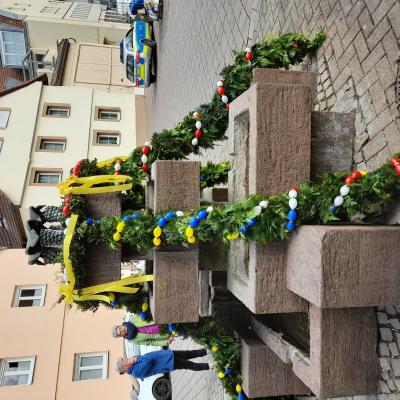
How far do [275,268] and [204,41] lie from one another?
7.02 m

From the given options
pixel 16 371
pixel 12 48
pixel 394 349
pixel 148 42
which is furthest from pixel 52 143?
pixel 394 349

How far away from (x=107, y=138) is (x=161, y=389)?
904cm

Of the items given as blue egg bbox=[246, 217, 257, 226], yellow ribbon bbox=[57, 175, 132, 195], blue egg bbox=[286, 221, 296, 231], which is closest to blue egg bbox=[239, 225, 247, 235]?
blue egg bbox=[246, 217, 257, 226]

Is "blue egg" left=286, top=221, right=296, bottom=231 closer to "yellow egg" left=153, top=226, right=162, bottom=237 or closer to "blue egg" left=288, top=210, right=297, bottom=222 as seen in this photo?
"blue egg" left=288, top=210, right=297, bottom=222

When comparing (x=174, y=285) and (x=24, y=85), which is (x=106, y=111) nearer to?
(x=24, y=85)

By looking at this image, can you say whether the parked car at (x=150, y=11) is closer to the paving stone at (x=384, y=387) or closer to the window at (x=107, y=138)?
the window at (x=107, y=138)

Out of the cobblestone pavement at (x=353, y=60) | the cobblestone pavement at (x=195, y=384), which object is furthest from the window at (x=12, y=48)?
the cobblestone pavement at (x=195, y=384)

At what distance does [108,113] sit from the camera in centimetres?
1496

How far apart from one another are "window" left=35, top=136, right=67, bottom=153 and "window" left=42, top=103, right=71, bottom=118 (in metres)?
0.86

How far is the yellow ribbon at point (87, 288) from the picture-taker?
9.61ft

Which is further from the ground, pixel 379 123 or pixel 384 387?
pixel 379 123

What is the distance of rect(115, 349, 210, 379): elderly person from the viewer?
645 cm

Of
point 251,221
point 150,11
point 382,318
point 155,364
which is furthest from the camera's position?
point 150,11

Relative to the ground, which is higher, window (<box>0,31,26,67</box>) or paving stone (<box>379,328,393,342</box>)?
window (<box>0,31,26,67</box>)
